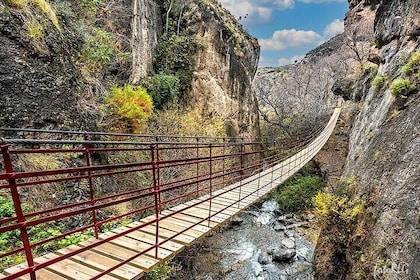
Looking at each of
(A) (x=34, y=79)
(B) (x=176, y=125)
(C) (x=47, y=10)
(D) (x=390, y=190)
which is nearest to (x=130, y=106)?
(B) (x=176, y=125)

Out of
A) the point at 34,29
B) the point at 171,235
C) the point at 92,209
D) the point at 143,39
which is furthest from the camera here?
the point at 143,39

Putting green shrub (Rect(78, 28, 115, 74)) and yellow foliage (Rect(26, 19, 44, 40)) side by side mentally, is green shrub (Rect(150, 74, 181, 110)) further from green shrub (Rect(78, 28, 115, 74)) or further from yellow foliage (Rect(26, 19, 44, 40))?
yellow foliage (Rect(26, 19, 44, 40))

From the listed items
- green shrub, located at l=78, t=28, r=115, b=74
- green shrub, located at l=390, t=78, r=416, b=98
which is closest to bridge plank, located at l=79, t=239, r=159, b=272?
green shrub, located at l=78, t=28, r=115, b=74

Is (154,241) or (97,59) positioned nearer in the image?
(154,241)

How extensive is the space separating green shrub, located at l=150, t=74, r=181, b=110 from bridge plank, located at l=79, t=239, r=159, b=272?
6937mm

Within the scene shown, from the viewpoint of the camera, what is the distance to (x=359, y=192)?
4754 millimetres

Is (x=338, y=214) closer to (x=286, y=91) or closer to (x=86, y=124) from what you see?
(x=86, y=124)

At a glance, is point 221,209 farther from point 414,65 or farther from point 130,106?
point 414,65

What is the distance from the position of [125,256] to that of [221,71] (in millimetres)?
11140

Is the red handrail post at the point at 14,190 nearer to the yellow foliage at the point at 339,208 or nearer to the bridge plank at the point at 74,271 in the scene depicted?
the bridge plank at the point at 74,271

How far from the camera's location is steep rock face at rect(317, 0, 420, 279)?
121 inches

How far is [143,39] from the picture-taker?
30.9 feet

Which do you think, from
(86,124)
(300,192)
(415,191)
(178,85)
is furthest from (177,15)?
(415,191)

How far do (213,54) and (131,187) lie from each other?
8068 mm
